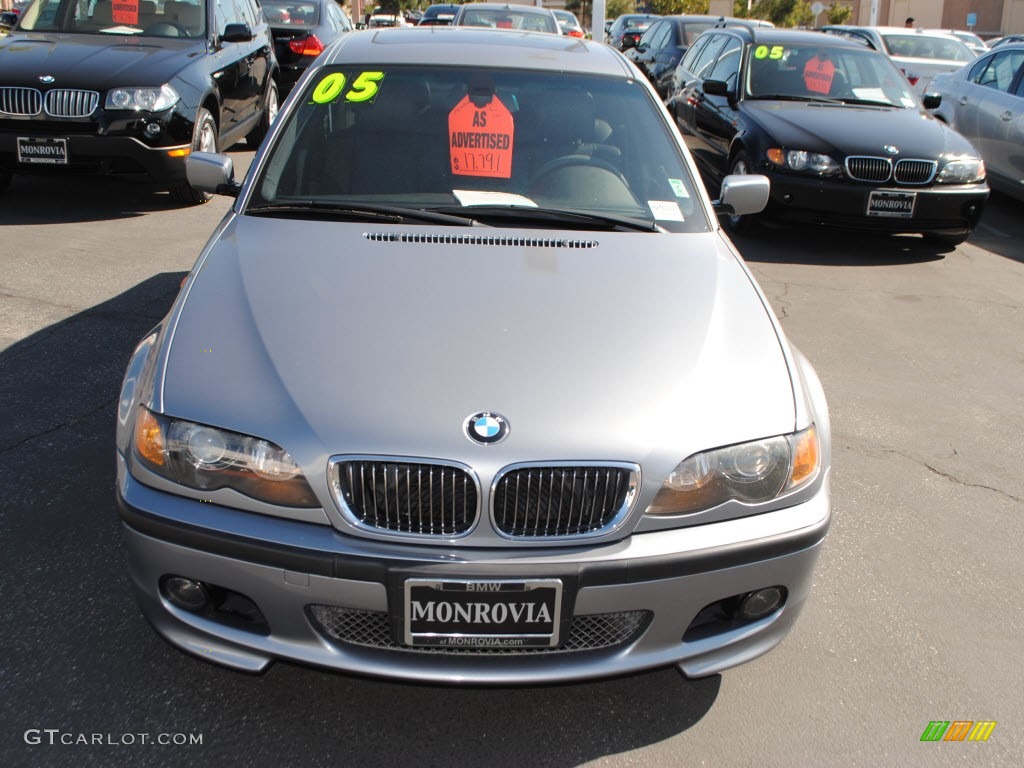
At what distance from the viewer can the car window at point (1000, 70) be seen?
972 cm

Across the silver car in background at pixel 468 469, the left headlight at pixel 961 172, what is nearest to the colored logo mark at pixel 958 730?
the silver car in background at pixel 468 469

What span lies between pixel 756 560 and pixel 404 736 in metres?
0.99

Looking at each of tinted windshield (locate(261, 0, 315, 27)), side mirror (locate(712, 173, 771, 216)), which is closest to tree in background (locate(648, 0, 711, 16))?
tinted windshield (locate(261, 0, 315, 27))

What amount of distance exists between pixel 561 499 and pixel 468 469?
0.23 metres

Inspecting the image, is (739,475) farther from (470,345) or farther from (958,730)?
(958,730)

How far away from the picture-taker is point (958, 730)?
2.62 meters

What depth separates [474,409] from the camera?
2314 mm

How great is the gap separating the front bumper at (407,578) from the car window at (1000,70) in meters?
9.10

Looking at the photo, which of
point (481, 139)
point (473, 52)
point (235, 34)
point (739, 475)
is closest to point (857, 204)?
point (473, 52)

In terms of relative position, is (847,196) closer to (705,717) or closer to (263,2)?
(705,717)

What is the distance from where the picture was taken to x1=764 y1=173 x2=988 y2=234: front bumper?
24.2 ft

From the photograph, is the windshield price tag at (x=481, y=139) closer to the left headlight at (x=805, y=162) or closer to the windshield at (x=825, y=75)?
the left headlight at (x=805, y=162)

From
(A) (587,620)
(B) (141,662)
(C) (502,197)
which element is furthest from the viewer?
(C) (502,197)

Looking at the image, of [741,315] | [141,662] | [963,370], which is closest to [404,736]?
[141,662]
